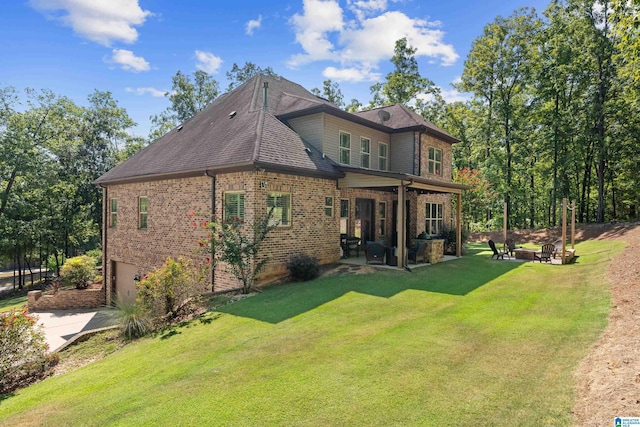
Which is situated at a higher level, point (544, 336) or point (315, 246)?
point (315, 246)

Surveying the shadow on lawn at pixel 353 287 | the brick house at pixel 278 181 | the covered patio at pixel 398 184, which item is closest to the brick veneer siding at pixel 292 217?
the brick house at pixel 278 181

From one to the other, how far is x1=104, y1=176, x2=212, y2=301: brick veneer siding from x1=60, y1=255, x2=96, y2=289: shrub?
1.36 m

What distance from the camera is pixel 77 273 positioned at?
59.6 feet

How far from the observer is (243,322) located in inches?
307

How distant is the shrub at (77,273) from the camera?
18.0m

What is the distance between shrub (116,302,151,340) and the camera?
832 cm

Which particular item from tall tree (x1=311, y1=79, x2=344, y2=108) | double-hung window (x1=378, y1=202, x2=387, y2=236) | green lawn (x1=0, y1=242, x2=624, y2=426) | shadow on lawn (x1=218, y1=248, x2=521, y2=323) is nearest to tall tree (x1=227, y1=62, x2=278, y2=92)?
tall tree (x1=311, y1=79, x2=344, y2=108)

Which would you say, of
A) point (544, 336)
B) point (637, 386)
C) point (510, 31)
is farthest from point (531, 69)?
point (637, 386)

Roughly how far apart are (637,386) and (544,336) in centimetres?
228

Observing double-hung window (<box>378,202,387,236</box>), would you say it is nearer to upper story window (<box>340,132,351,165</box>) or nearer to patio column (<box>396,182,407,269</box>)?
upper story window (<box>340,132,351,165</box>)

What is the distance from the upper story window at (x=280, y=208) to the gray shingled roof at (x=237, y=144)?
1.01 m

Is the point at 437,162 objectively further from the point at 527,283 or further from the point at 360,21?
the point at 527,283

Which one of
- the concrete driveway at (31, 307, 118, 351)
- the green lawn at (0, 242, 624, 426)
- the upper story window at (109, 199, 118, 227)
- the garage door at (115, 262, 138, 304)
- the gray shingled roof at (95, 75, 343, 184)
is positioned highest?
the gray shingled roof at (95, 75, 343, 184)

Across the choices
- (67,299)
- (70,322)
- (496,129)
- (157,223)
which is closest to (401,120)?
(157,223)
